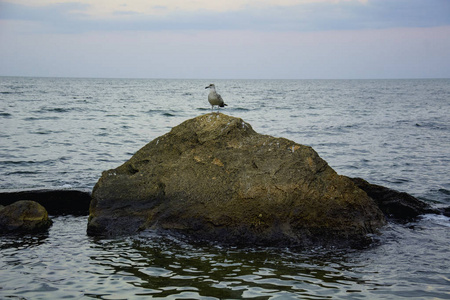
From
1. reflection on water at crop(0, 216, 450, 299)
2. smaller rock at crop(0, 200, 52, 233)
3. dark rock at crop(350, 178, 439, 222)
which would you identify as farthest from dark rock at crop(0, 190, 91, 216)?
dark rock at crop(350, 178, 439, 222)

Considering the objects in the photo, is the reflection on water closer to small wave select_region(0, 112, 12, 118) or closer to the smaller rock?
the smaller rock

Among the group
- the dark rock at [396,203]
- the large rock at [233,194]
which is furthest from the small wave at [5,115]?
the dark rock at [396,203]

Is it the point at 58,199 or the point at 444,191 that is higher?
the point at 58,199

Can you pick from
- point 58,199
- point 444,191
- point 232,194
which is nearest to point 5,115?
point 58,199

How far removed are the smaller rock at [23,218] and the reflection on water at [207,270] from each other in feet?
1.09

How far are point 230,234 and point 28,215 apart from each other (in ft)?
11.3

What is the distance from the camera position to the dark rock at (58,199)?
8.65 meters

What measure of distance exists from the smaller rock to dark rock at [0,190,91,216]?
113cm

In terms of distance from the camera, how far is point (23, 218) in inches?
287

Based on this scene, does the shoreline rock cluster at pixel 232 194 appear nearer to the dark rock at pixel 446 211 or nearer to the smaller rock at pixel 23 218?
the smaller rock at pixel 23 218

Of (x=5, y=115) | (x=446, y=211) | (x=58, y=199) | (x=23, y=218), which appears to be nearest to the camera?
(x=23, y=218)

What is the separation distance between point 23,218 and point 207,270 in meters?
3.57

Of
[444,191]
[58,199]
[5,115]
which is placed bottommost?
[444,191]

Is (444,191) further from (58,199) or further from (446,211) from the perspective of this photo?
(58,199)
